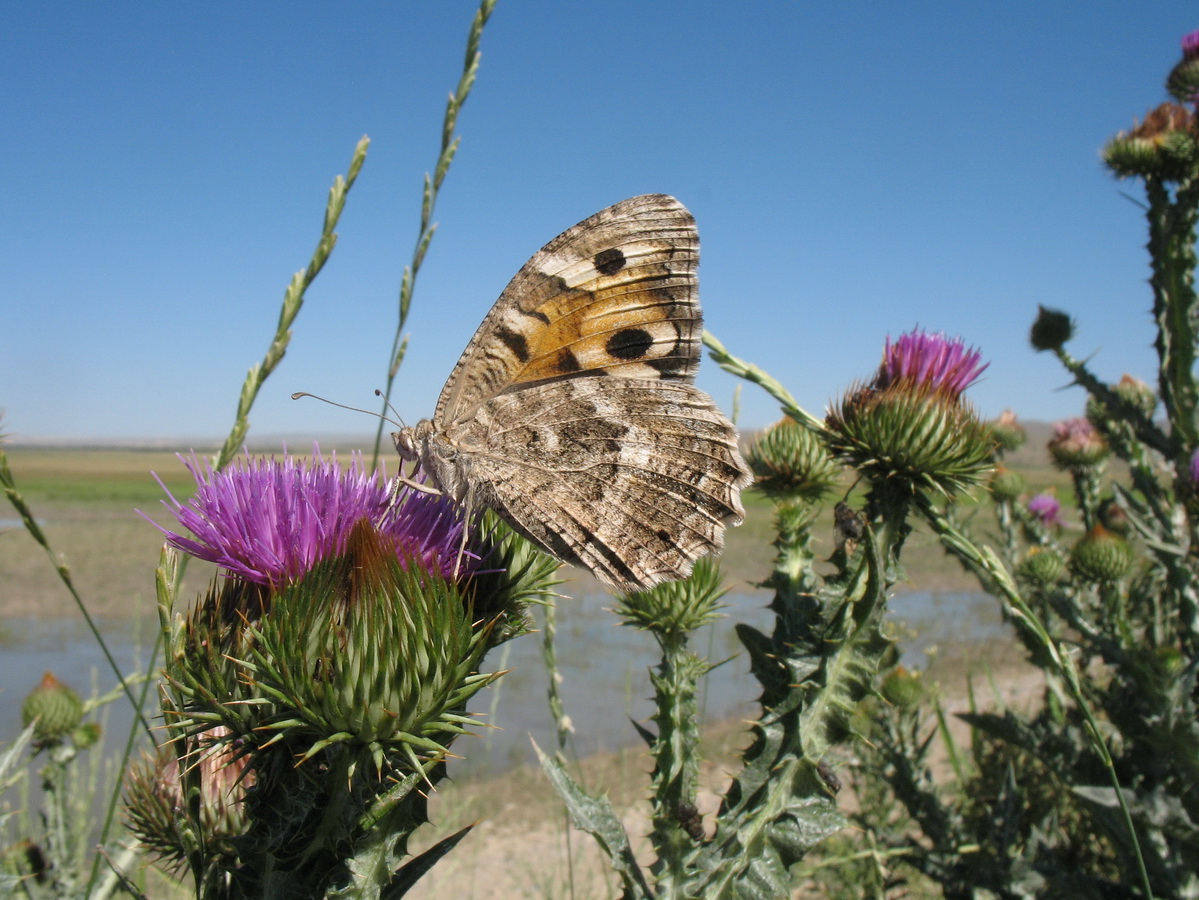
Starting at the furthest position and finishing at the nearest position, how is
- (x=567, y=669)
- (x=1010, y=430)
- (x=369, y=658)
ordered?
(x=567, y=669) → (x=1010, y=430) → (x=369, y=658)

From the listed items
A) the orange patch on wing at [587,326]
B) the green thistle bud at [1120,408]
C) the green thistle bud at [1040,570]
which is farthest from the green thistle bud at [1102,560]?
the orange patch on wing at [587,326]

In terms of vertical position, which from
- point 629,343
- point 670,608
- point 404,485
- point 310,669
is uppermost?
point 629,343

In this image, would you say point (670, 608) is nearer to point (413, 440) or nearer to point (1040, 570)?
point (413, 440)

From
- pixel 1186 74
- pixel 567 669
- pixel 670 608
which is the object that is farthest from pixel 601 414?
pixel 567 669

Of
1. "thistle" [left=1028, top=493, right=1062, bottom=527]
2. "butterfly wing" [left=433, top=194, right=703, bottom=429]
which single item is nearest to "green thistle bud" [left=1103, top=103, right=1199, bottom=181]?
"thistle" [left=1028, top=493, right=1062, bottom=527]

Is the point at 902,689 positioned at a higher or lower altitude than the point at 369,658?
lower

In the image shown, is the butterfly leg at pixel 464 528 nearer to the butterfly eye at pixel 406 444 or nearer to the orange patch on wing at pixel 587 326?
the butterfly eye at pixel 406 444

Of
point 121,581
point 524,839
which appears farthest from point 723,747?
point 121,581
